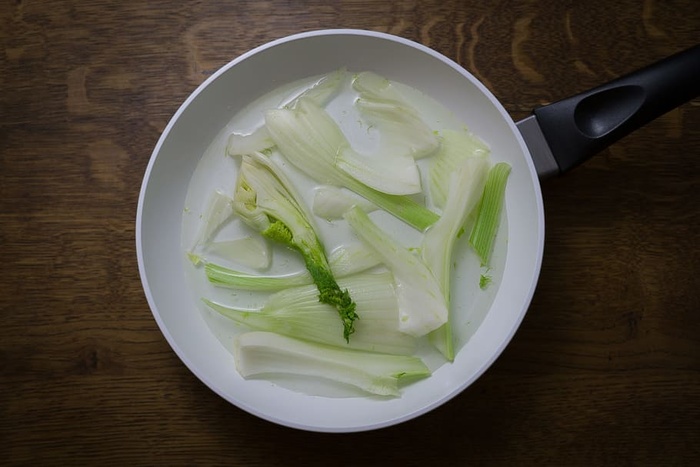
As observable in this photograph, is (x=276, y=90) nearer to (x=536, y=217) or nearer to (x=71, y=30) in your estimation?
(x=71, y=30)

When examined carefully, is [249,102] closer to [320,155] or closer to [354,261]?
[320,155]

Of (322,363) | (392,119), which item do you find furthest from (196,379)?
(392,119)

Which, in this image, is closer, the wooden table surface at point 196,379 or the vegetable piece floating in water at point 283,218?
the vegetable piece floating in water at point 283,218

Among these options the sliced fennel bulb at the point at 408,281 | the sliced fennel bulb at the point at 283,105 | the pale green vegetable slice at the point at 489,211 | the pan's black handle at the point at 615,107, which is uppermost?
the pan's black handle at the point at 615,107

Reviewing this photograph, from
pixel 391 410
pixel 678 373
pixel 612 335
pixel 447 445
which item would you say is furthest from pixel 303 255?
pixel 678 373

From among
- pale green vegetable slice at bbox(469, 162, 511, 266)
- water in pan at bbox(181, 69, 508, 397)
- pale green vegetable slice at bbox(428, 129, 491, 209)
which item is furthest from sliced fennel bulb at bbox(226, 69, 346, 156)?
pale green vegetable slice at bbox(469, 162, 511, 266)

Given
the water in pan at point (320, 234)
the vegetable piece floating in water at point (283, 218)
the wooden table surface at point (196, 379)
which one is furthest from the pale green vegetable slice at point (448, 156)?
the vegetable piece floating in water at point (283, 218)

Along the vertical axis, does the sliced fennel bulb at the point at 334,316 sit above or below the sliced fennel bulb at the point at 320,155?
below

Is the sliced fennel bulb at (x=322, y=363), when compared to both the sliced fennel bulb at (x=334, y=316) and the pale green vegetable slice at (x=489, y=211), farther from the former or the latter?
the pale green vegetable slice at (x=489, y=211)
